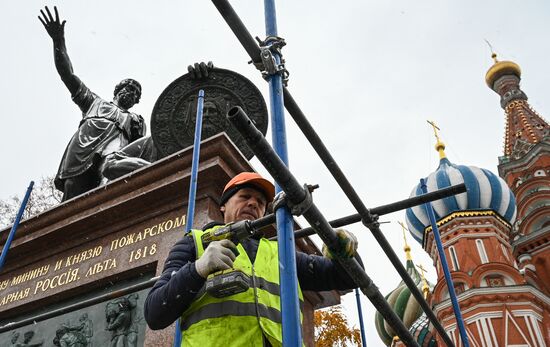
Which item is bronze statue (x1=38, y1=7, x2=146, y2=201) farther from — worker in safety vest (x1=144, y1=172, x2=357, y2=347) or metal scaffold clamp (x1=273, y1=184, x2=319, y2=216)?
metal scaffold clamp (x1=273, y1=184, x2=319, y2=216)

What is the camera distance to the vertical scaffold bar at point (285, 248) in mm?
1633

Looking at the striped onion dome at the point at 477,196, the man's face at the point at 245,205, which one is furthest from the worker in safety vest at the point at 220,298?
the striped onion dome at the point at 477,196

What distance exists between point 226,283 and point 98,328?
247cm

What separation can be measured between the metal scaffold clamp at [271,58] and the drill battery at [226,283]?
765 millimetres

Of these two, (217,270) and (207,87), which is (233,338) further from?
(207,87)

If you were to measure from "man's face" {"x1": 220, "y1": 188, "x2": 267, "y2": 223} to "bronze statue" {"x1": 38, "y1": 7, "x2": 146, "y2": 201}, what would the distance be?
143 inches

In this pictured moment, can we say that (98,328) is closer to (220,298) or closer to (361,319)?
(361,319)

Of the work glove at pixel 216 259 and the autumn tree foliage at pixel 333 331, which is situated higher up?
the autumn tree foliage at pixel 333 331

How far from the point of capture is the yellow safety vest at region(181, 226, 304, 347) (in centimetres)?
203

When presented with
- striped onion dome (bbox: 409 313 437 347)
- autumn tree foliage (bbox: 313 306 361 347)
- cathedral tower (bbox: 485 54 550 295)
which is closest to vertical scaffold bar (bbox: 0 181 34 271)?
autumn tree foliage (bbox: 313 306 361 347)

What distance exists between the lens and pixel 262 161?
1.72 metres

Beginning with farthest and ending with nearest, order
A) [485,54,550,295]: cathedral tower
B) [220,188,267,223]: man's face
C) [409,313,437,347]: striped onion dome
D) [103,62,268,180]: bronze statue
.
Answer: [485,54,550,295]: cathedral tower < [409,313,437,347]: striped onion dome < [103,62,268,180]: bronze statue < [220,188,267,223]: man's face

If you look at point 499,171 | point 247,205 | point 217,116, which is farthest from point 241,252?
point 499,171

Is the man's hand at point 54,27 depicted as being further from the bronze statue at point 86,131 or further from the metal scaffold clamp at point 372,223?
the metal scaffold clamp at point 372,223
